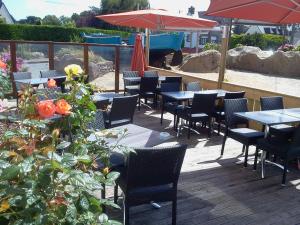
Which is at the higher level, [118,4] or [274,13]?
[118,4]

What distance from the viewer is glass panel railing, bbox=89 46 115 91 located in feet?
29.7

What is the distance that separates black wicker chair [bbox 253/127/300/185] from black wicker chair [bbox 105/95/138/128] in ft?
5.79

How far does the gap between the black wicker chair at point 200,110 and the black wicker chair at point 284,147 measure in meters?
1.47

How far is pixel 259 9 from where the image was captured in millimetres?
4367

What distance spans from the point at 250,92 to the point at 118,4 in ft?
139

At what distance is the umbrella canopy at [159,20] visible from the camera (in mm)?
7941

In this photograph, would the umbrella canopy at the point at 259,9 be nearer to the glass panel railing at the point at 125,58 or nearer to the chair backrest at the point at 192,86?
the chair backrest at the point at 192,86

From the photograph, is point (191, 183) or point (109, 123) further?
point (109, 123)

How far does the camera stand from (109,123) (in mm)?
4523

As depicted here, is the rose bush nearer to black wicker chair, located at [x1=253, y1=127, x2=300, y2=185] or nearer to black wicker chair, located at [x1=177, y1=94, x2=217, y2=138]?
black wicker chair, located at [x1=253, y1=127, x2=300, y2=185]

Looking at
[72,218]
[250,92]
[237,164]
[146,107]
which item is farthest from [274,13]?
[72,218]

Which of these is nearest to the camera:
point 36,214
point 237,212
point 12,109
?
point 36,214

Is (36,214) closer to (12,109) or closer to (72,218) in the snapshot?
(72,218)

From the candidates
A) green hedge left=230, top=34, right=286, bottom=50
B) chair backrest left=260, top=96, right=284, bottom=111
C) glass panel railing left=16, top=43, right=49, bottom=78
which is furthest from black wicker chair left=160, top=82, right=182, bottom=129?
green hedge left=230, top=34, right=286, bottom=50
